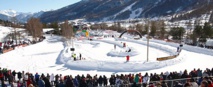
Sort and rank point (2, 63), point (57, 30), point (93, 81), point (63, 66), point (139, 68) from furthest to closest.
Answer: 1. point (57, 30)
2. point (2, 63)
3. point (63, 66)
4. point (139, 68)
5. point (93, 81)

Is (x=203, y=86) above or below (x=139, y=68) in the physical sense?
above

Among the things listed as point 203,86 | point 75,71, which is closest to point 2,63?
point 75,71

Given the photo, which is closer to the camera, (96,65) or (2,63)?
(96,65)

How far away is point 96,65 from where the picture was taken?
2873 cm

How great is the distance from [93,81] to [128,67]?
35.6ft

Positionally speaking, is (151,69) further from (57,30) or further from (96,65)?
(57,30)

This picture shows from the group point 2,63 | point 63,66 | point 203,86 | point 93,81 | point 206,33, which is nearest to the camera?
point 203,86

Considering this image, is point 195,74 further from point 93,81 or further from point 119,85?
point 93,81

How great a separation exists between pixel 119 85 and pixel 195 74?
20.1ft

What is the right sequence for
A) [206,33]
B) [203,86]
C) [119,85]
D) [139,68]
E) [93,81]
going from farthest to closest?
1. [206,33]
2. [139,68]
3. [93,81]
4. [119,85]
5. [203,86]

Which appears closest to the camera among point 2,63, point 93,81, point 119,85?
point 119,85

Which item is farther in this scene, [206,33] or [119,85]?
[206,33]

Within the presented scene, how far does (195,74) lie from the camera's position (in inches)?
688

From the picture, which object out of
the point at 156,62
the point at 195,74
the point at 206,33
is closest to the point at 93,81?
the point at 195,74
